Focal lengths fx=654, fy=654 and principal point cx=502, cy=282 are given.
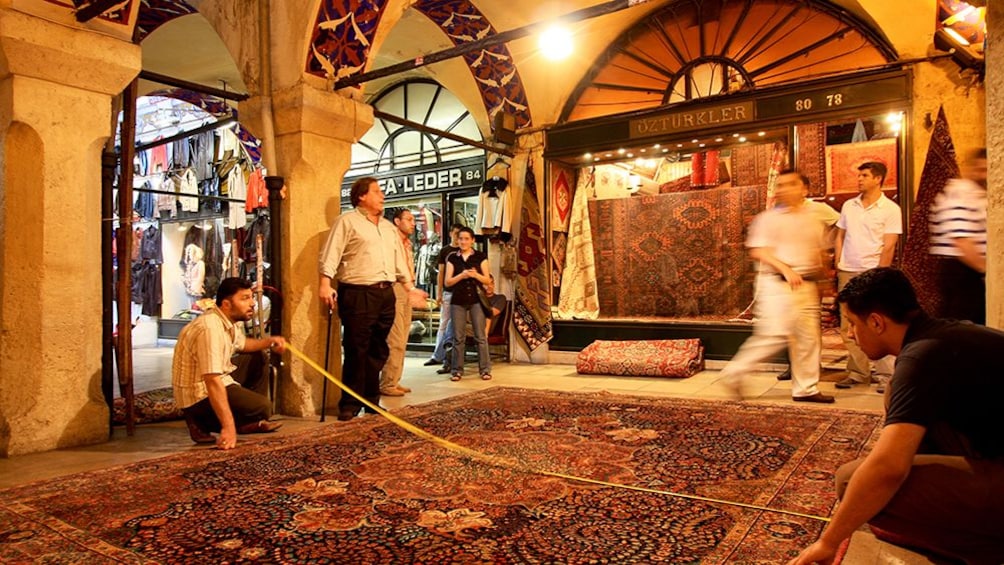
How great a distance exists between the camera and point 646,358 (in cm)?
716

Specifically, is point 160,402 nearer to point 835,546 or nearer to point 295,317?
point 295,317

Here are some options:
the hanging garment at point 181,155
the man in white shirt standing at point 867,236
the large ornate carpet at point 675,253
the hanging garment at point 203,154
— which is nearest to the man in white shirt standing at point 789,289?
the man in white shirt standing at point 867,236

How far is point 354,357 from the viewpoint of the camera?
506cm

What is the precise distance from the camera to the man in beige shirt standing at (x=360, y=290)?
5.00m

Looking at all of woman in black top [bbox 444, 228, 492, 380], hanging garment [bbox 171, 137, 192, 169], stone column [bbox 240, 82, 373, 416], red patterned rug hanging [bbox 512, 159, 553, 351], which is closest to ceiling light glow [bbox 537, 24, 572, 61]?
red patterned rug hanging [bbox 512, 159, 553, 351]

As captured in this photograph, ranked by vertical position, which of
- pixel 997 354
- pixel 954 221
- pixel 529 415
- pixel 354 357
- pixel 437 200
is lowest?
pixel 529 415

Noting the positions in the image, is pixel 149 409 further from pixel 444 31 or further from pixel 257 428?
pixel 444 31

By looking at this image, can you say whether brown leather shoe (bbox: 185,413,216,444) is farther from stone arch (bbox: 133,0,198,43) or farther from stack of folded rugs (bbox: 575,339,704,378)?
stone arch (bbox: 133,0,198,43)

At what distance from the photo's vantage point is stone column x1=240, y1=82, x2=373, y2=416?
17.3ft

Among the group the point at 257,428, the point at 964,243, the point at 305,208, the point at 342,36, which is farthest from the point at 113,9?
the point at 964,243

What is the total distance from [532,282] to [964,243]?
528cm

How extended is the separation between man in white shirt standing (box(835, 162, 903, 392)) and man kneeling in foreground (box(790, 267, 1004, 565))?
400 cm

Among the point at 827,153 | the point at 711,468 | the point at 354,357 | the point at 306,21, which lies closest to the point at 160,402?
the point at 354,357

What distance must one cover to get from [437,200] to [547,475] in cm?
771
